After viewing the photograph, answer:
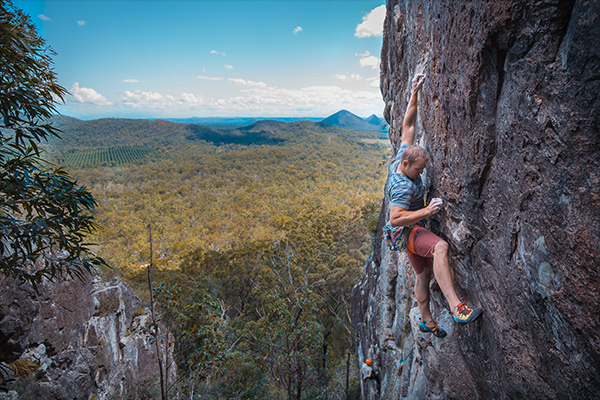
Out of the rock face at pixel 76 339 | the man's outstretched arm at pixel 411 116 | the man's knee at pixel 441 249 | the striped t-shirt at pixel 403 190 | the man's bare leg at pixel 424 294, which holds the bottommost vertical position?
the rock face at pixel 76 339

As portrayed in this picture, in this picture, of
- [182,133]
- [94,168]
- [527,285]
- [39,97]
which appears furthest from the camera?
[182,133]

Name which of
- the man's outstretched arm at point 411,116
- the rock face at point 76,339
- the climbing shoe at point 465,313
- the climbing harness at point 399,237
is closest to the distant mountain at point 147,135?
the rock face at point 76,339

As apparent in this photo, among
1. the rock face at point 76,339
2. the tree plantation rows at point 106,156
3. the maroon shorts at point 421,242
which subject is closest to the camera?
the maroon shorts at point 421,242

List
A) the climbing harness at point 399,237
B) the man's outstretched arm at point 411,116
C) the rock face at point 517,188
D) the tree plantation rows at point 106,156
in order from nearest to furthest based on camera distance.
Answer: the rock face at point 517,188, the climbing harness at point 399,237, the man's outstretched arm at point 411,116, the tree plantation rows at point 106,156

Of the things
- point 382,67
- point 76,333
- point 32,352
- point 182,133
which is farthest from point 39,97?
point 182,133

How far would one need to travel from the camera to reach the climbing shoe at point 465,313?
2393 mm

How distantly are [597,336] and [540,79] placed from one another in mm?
1428

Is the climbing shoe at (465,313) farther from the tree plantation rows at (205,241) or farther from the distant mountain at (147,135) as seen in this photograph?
the distant mountain at (147,135)

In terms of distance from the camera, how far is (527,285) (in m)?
1.86

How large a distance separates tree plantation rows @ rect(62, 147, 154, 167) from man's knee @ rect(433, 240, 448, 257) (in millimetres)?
117889

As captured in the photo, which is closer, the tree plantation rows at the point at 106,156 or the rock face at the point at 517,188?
the rock face at the point at 517,188

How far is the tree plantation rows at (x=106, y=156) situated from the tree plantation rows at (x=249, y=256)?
17.9 ft

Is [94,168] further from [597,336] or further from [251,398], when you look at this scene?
[597,336]

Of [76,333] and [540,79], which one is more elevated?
[540,79]
